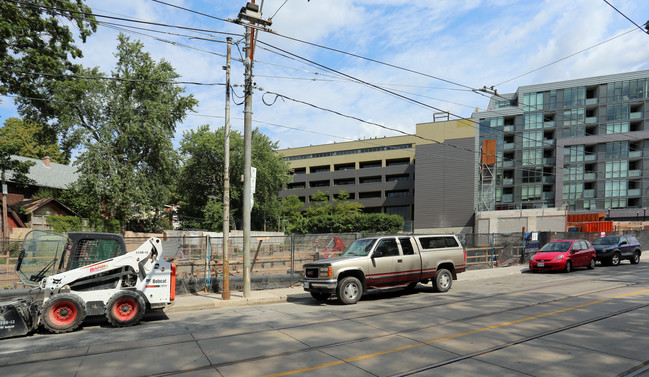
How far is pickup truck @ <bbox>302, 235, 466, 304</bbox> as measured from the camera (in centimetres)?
1220

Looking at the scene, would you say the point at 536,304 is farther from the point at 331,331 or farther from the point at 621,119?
the point at 621,119

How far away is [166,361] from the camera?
6.72m

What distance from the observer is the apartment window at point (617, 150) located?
6419 centimetres

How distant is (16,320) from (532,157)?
72491 mm

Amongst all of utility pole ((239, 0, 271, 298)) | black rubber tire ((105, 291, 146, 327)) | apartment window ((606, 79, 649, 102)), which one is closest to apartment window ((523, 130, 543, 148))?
apartment window ((606, 79, 649, 102))

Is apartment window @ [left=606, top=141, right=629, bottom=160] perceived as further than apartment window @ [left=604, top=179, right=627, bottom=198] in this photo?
Yes

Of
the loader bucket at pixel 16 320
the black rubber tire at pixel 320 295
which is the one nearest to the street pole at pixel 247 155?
the black rubber tire at pixel 320 295

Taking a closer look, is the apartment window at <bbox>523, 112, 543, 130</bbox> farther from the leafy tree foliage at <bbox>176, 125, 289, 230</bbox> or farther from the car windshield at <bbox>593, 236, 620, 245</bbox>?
the car windshield at <bbox>593, 236, 620, 245</bbox>

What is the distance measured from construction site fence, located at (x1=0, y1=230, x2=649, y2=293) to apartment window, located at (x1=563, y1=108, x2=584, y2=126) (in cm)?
5209

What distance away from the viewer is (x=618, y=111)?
64.1 metres

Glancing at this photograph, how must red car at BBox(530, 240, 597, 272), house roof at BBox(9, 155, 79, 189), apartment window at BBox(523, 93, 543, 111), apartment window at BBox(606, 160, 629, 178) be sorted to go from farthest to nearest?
apartment window at BBox(523, 93, 543, 111), apartment window at BBox(606, 160, 629, 178), house roof at BBox(9, 155, 79, 189), red car at BBox(530, 240, 597, 272)

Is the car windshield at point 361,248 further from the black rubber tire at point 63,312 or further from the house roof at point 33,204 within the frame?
the house roof at point 33,204

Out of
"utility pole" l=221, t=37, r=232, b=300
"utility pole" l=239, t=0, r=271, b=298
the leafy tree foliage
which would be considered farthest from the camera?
the leafy tree foliage

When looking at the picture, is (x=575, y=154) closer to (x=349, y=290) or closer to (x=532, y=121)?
(x=532, y=121)
